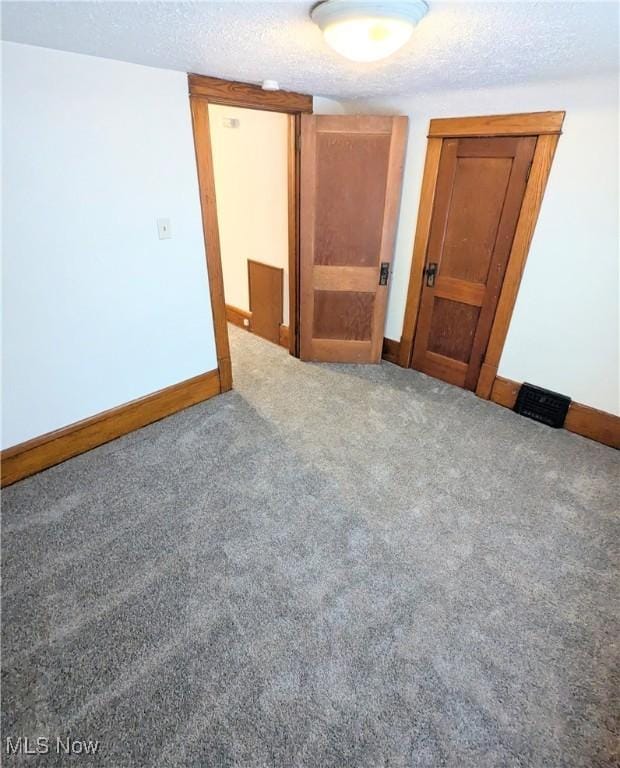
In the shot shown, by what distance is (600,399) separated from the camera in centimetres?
262

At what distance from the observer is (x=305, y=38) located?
5.17ft

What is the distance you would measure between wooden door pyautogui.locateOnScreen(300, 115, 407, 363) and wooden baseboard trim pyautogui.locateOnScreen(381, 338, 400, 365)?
0.40ft

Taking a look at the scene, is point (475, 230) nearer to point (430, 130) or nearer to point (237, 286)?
point (430, 130)

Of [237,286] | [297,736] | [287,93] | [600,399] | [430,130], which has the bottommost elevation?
[297,736]

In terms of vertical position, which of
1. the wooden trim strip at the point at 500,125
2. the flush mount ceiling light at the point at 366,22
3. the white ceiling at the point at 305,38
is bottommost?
the wooden trim strip at the point at 500,125

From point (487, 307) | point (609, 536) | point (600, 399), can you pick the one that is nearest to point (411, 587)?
point (609, 536)

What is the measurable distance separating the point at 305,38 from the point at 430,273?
191 cm

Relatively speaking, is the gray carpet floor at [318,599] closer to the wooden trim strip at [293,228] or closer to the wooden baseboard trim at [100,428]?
the wooden baseboard trim at [100,428]

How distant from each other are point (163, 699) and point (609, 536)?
6.80 feet

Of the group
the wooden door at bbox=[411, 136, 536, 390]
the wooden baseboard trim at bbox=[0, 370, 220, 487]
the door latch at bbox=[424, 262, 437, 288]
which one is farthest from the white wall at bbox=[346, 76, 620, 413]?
the wooden baseboard trim at bbox=[0, 370, 220, 487]

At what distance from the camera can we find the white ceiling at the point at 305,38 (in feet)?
4.24

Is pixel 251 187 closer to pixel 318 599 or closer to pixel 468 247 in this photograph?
pixel 468 247

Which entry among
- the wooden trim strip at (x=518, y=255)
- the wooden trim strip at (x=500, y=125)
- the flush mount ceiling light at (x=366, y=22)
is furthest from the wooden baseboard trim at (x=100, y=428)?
the wooden trim strip at (x=500, y=125)

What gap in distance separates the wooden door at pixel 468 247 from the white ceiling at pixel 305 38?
1.58 feet
